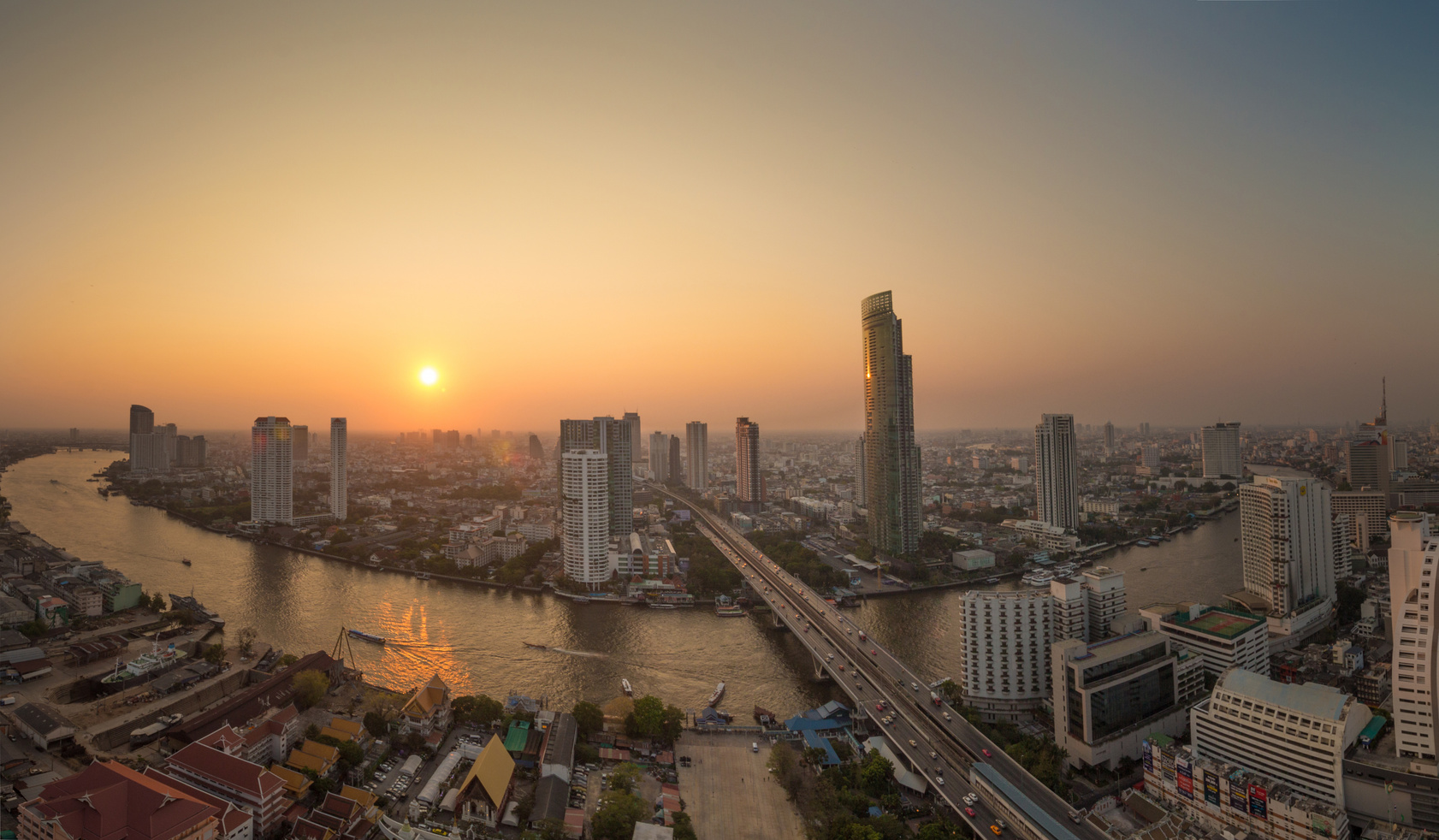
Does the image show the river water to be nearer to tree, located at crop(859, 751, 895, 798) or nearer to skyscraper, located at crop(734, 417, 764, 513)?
tree, located at crop(859, 751, 895, 798)

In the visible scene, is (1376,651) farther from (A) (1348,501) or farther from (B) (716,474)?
(B) (716,474)

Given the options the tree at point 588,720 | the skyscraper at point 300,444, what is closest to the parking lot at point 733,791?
the tree at point 588,720

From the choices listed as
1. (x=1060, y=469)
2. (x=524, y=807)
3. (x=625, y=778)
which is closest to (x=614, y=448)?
(x=1060, y=469)

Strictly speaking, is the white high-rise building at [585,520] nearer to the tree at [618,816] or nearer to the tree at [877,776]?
the tree at [618,816]

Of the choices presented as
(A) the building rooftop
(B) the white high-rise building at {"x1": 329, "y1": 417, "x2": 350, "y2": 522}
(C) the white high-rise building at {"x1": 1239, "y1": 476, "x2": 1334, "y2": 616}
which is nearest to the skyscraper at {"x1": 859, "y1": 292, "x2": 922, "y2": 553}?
(C) the white high-rise building at {"x1": 1239, "y1": 476, "x2": 1334, "y2": 616}

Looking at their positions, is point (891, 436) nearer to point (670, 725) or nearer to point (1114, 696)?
point (1114, 696)
